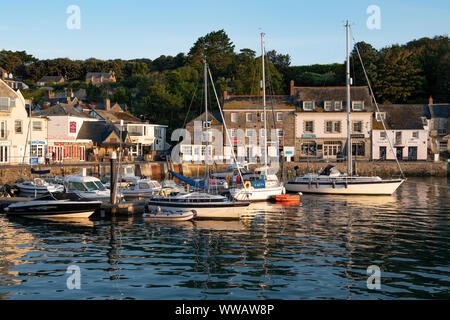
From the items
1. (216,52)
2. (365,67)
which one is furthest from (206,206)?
(216,52)

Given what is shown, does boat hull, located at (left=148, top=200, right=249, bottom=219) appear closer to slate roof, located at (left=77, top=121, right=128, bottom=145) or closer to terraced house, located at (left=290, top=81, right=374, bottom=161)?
terraced house, located at (left=290, top=81, right=374, bottom=161)

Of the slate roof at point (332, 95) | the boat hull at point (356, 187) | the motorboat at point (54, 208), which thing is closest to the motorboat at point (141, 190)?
the motorboat at point (54, 208)

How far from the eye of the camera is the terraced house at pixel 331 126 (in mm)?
69438

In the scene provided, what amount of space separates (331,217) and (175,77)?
6767cm

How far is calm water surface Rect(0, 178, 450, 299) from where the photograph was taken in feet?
48.3

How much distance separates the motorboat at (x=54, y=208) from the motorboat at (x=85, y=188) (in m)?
2.53

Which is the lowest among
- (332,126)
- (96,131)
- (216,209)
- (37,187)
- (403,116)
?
(216,209)

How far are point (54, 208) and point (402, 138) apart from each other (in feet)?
182

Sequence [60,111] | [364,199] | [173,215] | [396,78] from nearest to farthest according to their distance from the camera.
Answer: [173,215] < [364,199] < [60,111] < [396,78]

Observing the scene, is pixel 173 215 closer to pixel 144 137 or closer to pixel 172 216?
pixel 172 216

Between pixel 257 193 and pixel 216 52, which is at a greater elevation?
pixel 216 52

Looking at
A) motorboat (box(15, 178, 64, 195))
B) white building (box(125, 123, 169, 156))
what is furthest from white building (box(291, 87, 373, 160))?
motorboat (box(15, 178, 64, 195))

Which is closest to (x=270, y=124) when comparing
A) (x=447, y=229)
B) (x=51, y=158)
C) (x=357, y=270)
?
(x=51, y=158)

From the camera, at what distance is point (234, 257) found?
1908 centimetres
